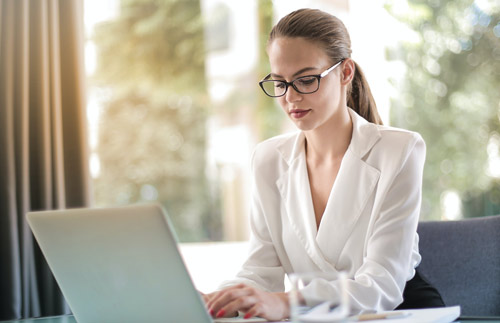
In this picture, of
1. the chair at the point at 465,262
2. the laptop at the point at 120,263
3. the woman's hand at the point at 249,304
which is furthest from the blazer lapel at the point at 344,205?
the laptop at the point at 120,263

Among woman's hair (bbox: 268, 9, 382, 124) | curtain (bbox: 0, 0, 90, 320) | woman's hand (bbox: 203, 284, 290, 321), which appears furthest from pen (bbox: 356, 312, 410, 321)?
curtain (bbox: 0, 0, 90, 320)

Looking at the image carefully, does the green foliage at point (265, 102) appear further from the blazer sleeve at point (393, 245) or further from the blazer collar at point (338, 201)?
the blazer sleeve at point (393, 245)

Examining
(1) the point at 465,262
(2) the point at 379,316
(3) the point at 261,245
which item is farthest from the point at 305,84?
(2) the point at 379,316

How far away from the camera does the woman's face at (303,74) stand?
1563 millimetres

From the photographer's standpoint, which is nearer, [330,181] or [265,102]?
[330,181]

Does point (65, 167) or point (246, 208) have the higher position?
point (65, 167)

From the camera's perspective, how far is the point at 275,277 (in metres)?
1.63

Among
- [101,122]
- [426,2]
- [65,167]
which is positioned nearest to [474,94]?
[426,2]

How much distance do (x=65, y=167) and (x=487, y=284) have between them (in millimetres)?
1712

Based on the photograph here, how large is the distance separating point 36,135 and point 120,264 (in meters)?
1.67

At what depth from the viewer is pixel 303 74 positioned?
1565mm

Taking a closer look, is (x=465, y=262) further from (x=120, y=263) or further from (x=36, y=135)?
(x=36, y=135)

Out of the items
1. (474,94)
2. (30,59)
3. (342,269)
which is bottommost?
(342,269)

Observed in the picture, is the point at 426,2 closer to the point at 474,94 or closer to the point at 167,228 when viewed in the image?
the point at 474,94
